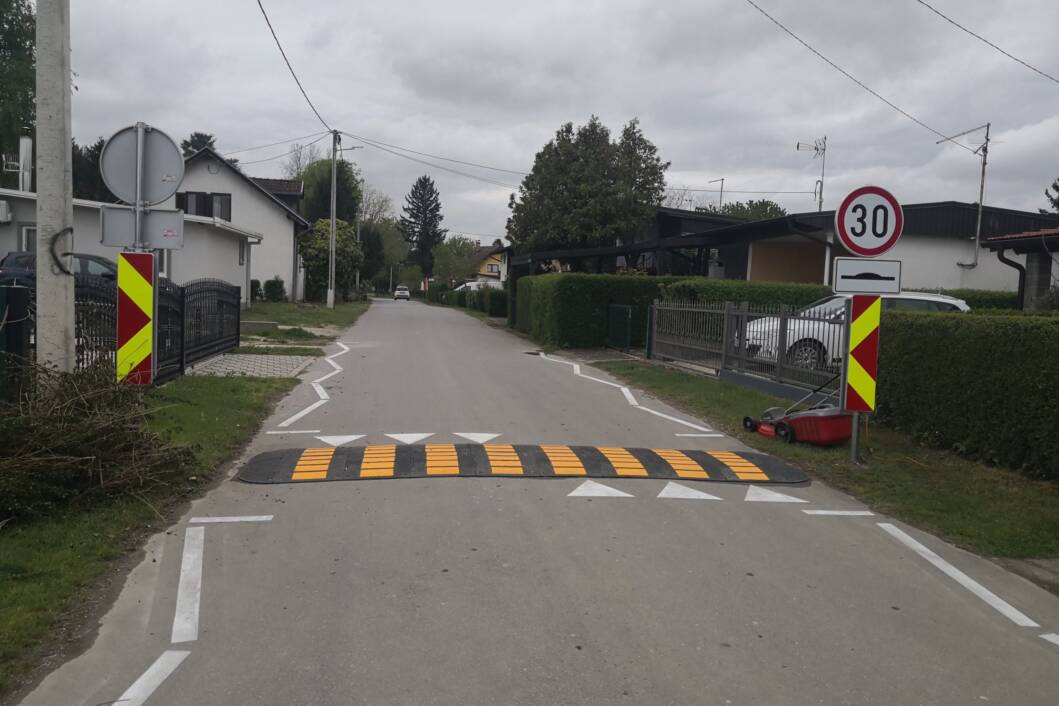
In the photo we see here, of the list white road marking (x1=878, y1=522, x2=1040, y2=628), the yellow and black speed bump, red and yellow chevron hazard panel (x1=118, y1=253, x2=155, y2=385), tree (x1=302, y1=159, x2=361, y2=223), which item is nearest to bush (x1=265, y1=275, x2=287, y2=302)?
tree (x1=302, y1=159, x2=361, y2=223)

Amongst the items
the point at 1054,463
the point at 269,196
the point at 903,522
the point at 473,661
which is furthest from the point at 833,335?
the point at 269,196

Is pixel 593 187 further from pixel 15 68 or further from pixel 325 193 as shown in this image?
pixel 325 193

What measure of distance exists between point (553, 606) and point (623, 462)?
3.98 metres

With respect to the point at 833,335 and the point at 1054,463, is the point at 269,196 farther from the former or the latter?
the point at 1054,463

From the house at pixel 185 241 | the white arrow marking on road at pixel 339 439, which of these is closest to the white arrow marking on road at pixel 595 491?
the white arrow marking on road at pixel 339 439

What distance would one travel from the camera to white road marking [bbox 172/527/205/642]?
4.41m

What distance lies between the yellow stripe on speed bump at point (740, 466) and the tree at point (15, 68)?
134 ft

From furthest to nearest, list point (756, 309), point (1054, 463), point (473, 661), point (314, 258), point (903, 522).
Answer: point (314, 258) → point (756, 309) → point (1054, 463) → point (903, 522) → point (473, 661)

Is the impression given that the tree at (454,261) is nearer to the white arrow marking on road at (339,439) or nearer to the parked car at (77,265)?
the parked car at (77,265)

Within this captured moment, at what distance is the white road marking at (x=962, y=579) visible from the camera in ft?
16.3

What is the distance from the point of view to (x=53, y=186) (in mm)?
7367

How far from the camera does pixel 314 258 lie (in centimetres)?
4975

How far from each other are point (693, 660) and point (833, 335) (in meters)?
9.18

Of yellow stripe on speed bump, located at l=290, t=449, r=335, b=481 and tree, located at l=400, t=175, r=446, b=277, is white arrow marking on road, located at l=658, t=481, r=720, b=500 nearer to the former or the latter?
yellow stripe on speed bump, located at l=290, t=449, r=335, b=481
